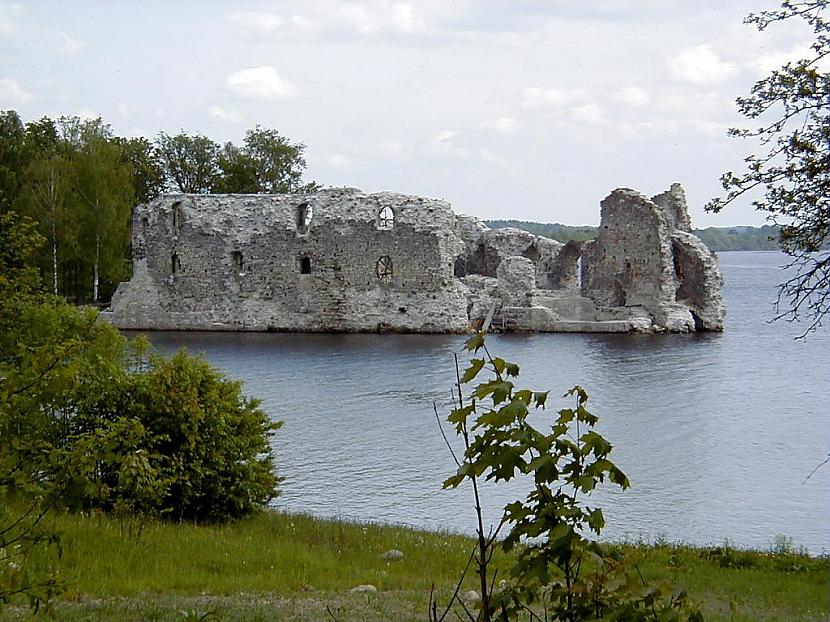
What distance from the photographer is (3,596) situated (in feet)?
14.7

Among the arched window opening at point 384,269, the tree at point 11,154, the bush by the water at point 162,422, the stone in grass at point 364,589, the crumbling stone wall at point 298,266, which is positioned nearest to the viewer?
the stone in grass at point 364,589

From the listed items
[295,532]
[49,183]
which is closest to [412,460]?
[295,532]

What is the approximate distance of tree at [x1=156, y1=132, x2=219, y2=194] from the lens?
55406 mm

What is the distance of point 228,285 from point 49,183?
8.06 m

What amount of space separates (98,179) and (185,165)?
1483 cm

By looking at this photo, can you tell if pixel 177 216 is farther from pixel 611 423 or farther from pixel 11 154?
pixel 611 423

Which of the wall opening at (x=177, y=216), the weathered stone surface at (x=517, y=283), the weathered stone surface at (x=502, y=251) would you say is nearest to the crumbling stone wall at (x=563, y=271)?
the weathered stone surface at (x=502, y=251)

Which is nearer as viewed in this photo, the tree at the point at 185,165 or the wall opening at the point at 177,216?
the wall opening at the point at 177,216

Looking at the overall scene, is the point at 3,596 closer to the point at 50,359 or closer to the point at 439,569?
the point at 50,359

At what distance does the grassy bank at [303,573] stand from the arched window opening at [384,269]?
86.7ft

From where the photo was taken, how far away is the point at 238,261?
39.1 metres

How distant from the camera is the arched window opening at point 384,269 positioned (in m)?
38.2

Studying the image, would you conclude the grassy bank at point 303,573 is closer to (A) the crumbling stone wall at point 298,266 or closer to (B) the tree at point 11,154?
(A) the crumbling stone wall at point 298,266

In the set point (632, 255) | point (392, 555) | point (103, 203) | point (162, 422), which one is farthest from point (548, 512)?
point (103, 203)
